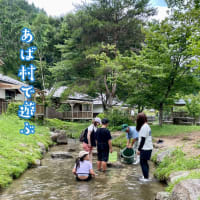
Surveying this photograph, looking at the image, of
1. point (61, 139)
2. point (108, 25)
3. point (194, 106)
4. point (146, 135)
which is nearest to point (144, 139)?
point (146, 135)

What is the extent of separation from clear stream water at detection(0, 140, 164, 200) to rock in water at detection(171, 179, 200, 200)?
143 cm

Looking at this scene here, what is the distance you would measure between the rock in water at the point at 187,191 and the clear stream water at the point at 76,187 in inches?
56.3

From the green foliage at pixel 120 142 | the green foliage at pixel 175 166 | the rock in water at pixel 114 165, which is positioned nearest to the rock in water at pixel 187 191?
the green foliage at pixel 175 166

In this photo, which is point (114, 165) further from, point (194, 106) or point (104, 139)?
point (194, 106)

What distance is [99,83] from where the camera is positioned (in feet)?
74.2

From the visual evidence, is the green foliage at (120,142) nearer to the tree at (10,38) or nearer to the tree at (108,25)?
the tree at (108,25)

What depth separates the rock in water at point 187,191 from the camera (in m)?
4.07

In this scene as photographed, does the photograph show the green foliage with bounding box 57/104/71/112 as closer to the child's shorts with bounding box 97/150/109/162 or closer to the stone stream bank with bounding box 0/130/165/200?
the stone stream bank with bounding box 0/130/165/200

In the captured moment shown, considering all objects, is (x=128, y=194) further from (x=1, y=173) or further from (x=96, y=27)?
(x=96, y=27)

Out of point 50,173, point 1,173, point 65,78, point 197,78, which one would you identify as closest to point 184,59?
point 197,78

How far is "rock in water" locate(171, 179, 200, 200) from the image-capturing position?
4066mm

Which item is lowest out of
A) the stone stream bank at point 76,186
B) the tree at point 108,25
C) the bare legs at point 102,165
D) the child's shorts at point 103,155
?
the stone stream bank at point 76,186

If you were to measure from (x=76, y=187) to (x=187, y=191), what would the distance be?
3.23 meters

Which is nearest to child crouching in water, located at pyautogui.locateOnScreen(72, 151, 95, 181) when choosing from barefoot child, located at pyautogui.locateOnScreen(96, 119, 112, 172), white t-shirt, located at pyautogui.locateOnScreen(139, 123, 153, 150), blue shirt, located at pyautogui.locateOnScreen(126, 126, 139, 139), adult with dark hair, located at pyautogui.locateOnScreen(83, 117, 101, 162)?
barefoot child, located at pyautogui.locateOnScreen(96, 119, 112, 172)
